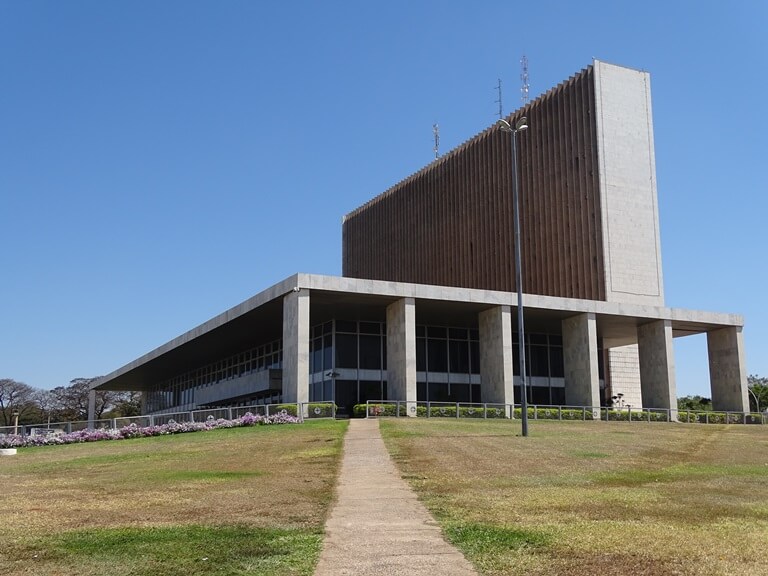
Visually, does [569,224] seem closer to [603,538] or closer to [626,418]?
[626,418]

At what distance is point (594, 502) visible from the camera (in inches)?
515

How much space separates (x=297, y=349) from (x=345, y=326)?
10.2 meters

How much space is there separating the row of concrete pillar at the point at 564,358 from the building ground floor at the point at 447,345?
71mm

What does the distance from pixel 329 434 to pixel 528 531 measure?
63.7 ft

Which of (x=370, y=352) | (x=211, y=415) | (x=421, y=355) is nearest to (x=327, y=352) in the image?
(x=370, y=352)

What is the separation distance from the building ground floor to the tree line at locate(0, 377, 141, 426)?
68.5 m

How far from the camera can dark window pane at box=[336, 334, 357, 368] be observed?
51125 mm

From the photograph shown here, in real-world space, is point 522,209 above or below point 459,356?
above

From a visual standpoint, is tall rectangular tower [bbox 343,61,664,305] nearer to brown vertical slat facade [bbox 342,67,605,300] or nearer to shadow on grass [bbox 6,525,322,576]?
brown vertical slat facade [bbox 342,67,605,300]

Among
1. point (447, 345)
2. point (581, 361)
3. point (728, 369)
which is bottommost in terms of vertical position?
point (728, 369)

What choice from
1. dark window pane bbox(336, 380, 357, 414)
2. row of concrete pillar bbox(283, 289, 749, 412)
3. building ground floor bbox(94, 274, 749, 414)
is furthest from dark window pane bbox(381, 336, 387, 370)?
row of concrete pillar bbox(283, 289, 749, 412)

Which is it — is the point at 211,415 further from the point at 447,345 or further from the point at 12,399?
the point at 12,399

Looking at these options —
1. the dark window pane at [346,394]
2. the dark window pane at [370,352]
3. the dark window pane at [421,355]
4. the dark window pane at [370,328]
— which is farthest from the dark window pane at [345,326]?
the dark window pane at [421,355]

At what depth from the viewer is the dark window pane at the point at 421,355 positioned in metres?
53.4
